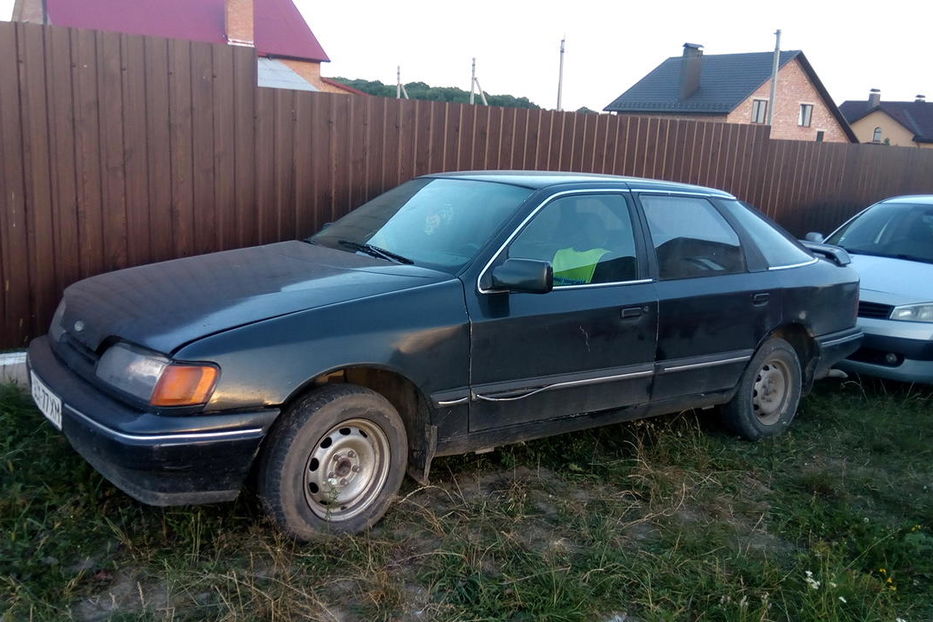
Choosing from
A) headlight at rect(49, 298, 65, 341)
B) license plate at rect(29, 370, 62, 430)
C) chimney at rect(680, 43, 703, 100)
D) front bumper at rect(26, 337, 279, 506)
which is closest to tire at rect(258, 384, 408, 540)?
front bumper at rect(26, 337, 279, 506)

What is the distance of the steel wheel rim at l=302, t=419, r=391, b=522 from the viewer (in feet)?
11.7

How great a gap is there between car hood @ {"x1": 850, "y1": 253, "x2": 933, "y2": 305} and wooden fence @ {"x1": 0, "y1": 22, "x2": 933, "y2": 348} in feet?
10.3

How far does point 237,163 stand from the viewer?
623cm

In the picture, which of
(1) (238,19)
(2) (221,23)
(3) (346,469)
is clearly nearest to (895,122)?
(1) (238,19)

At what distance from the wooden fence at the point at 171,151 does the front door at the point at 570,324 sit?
9.28 feet

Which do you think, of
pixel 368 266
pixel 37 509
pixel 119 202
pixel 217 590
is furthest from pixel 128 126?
pixel 217 590

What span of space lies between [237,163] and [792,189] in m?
7.62

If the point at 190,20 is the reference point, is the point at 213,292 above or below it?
below

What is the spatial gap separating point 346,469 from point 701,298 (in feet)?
7.59

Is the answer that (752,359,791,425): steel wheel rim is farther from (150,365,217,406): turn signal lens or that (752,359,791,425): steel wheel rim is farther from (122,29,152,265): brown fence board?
(122,29,152,265): brown fence board

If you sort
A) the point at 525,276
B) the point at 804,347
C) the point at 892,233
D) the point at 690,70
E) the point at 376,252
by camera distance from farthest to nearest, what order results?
the point at 690,70 → the point at 892,233 → the point at 804,347 → the point at 376,252 → the point at 525,276

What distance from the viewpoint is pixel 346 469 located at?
12.1 feet

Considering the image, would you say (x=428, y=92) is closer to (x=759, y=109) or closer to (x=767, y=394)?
(x=759, y=109)

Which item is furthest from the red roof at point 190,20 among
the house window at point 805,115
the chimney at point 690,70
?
the house window at point 805,115
